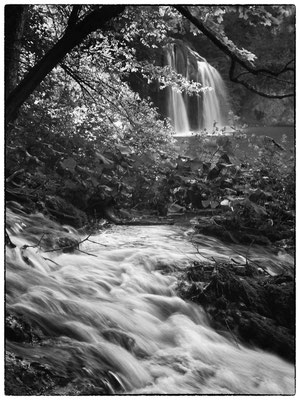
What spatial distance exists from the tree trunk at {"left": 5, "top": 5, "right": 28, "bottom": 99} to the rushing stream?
61 centimetres

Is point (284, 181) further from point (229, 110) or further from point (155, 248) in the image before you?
point (155, 248)

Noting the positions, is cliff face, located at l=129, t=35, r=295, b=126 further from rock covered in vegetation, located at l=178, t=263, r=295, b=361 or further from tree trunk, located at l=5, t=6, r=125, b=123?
rock covered in vegetation, located at l=178, t=263, r=295, b=361

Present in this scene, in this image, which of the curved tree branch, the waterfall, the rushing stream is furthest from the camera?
the waterfall

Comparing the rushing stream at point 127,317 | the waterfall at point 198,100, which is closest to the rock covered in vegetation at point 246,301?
the rushing stream at point 127,317

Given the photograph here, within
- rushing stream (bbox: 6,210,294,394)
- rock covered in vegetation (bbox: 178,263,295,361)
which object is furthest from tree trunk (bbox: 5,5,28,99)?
rock covered in vegetation (bbox: 178,263,295,361)

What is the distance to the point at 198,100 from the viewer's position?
277 cm

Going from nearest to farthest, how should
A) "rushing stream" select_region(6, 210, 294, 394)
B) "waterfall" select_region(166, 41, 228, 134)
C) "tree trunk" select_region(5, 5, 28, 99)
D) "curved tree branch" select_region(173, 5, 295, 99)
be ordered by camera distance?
"rushing stream" select_region(6, 210, 294, 394) < "curved tree branch" select_region(173, 5, 295, 99) < "tree trunk" select_region(5, 5, 28, 99) < "waterfall" select_region(166, 41, 228, 134)

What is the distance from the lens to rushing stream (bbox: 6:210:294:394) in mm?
2221

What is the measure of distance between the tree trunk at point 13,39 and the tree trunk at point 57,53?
11cm

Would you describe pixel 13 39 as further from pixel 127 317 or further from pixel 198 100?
pixel 127 317

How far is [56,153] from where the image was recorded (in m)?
2.69

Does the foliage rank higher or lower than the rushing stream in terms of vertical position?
higher

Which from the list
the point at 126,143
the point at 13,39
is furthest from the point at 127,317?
the point at 13,39

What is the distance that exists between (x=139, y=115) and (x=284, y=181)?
0.77 m
